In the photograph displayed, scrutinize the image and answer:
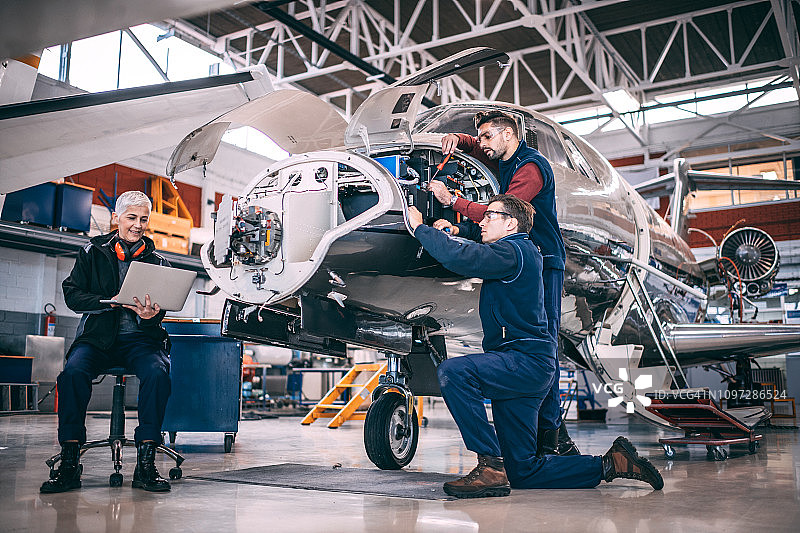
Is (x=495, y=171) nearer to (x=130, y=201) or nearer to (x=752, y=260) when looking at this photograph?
(x=130, y=201)

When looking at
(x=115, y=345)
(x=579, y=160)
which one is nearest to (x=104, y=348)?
(x=115, y=345)

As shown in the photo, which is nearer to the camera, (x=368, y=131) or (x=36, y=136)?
(x=368, y=131)

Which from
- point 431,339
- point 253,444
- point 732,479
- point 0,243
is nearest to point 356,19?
point 0,243

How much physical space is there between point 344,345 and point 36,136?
2.92 meters

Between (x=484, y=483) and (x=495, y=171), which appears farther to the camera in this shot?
(x=495, y=171)

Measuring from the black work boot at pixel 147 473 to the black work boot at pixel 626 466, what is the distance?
272 cm

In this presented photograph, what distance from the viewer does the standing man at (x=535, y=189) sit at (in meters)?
4.82

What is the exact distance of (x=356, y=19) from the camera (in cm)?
1697

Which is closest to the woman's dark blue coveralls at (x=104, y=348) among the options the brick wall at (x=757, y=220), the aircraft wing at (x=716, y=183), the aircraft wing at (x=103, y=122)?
the aircraft wing at (x=103, y=122)

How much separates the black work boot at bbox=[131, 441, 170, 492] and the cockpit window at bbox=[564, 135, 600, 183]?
163 inches

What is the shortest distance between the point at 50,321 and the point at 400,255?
1518 cm

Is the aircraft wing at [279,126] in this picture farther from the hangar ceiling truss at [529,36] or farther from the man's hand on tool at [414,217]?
the hangar ceiling truss at [529,36]

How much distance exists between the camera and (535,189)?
4855 millimetres

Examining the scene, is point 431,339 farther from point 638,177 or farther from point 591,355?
point 638,177
